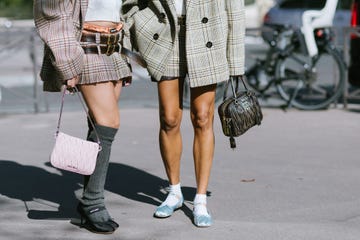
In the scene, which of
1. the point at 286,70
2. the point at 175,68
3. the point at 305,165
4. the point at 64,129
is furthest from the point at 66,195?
the point at 286,70

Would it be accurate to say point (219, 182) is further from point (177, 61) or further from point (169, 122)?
point (177, 61)

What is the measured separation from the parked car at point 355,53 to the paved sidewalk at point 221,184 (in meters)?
0.84

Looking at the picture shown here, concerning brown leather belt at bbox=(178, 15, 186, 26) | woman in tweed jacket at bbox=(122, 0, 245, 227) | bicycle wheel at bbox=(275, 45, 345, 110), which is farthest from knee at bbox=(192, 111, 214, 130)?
bicycle wheel at bbox=(275, 45, 345, 110)

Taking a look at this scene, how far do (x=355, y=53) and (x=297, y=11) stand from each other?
1045 cm

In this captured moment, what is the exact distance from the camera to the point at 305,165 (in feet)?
25.3

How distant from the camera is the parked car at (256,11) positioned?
3144cm

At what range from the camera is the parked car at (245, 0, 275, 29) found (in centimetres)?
3144

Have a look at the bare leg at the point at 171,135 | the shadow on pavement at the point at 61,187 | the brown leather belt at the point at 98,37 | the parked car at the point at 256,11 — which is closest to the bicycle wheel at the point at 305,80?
the shadow on pavement at the point at 61,187

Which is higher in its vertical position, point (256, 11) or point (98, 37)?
point (98, 37)

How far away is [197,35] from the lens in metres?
5.63

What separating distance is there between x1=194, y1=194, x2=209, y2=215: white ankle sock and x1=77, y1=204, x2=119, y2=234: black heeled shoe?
0.51m

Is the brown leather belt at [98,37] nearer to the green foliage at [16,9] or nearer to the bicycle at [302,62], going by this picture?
the bicycle at [302,62]

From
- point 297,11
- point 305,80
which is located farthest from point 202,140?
point 297,11

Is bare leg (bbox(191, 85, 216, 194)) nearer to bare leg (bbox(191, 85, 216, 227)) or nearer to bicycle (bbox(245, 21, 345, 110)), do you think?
bare leg (bbox(191, 85, 216, 227))
